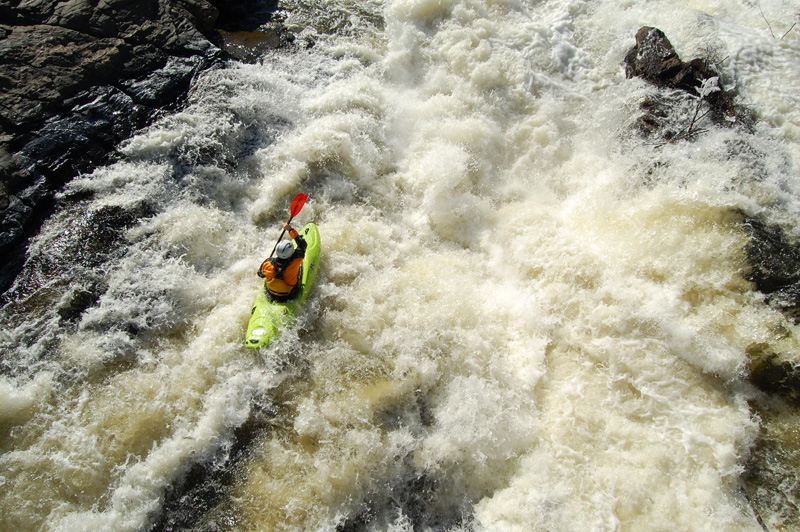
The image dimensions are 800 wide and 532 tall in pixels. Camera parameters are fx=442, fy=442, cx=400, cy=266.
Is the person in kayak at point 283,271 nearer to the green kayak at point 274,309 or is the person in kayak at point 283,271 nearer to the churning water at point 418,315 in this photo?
the green kayak at point 274,309

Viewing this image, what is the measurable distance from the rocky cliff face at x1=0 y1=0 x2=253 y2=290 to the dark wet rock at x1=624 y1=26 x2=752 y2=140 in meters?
6.23

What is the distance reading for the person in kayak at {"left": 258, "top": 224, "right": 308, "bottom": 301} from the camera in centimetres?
417

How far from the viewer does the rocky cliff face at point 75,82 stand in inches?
Result: 200

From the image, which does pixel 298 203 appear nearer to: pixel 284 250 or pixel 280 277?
pixel 284 250

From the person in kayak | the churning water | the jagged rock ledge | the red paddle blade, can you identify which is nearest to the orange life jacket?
the person in kayak

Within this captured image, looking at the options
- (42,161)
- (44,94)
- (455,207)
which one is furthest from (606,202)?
(44,94)

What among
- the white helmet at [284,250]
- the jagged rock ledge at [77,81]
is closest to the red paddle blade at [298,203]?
the white helmet at [284,250]

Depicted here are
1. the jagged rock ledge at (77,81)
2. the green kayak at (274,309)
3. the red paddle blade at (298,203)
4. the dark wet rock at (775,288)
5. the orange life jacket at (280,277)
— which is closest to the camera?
the dark wet rock at (775,288)

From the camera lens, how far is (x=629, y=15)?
287 inches

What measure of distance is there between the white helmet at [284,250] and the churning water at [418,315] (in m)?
0.67

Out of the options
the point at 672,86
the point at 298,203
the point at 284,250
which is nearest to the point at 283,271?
the point at 284,250

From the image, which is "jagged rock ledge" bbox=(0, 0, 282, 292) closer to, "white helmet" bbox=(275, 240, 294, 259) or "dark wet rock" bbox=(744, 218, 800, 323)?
"white helmet" bbox=(275, 240, 294, 259)

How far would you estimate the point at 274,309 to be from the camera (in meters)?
4.25

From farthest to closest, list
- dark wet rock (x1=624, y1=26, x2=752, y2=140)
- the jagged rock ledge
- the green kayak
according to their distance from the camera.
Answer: dark wet rock (x1=624, y1=26, x2=752, y2=140) < the jagged rock ledge < the green kayak
